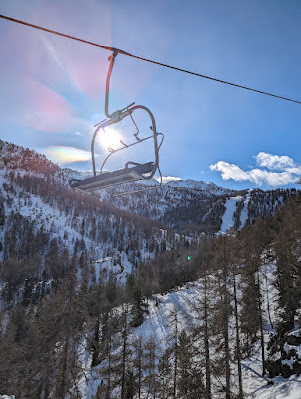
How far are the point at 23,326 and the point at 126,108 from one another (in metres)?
50.8

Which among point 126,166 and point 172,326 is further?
point 172,326

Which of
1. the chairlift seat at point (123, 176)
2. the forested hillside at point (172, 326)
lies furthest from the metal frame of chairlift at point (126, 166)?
the forested hillside at point (172, 326)

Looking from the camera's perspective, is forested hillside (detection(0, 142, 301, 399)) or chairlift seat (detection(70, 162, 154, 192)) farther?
forested hillside (detection(0, 142, 301, 399))

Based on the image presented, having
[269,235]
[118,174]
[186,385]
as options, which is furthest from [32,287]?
[118,174]

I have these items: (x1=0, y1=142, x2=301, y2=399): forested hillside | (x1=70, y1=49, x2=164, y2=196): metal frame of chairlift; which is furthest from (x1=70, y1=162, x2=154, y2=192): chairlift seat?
(x1=0, y1=142, x2=301, y2=399): forested hillside

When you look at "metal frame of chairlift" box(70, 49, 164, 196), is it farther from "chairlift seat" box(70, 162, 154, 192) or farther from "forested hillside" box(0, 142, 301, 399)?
"forested hillside" box(0, 142, 301, 399)

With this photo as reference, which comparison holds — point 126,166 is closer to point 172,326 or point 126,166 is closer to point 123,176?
point 123,176

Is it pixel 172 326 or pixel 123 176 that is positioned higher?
pixel 123 176

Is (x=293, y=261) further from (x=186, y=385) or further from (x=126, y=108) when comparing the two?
(x=126, y=108)

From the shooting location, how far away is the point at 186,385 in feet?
50.6

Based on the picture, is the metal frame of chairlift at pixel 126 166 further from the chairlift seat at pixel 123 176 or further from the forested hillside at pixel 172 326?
the forested hillside at pixel 172 326

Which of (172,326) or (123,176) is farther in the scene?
(172,326)

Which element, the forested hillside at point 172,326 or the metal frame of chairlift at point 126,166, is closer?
the metal frame of chairlift at point 126,166

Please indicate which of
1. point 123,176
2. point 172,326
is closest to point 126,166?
point 123,176
